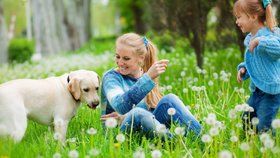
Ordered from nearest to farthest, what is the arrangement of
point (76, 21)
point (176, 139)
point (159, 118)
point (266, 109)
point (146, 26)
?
point (176, 139) → point (266, 109) → point (159, 118) → point (76, 21) → point (146, 26)

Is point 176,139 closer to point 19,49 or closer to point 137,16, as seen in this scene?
point 19,49

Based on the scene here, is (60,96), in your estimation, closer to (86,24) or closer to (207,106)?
(207,106)

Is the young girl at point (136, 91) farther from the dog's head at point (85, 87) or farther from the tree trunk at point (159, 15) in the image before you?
the tree trunk at point (159, 15)

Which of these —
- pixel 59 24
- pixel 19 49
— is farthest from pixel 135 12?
pixel 19 49

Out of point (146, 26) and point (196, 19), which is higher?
point (196, 19)

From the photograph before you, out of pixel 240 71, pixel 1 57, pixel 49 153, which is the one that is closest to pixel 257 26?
pixel 240 71

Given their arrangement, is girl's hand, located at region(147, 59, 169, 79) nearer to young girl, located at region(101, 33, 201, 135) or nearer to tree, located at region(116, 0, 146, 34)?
young girl, located at region(101, 33, 201, 135)

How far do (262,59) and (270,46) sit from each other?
0.58 feet

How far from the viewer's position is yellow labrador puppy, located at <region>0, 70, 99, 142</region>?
4.62 m

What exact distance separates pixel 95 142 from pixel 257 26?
160cm

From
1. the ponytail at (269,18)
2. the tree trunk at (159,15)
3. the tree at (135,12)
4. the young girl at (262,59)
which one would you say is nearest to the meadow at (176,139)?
the young girl at (262,59)

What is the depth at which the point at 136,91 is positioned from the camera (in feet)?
14.6

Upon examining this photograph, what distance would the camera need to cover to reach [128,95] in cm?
447

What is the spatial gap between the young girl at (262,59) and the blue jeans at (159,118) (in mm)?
558
